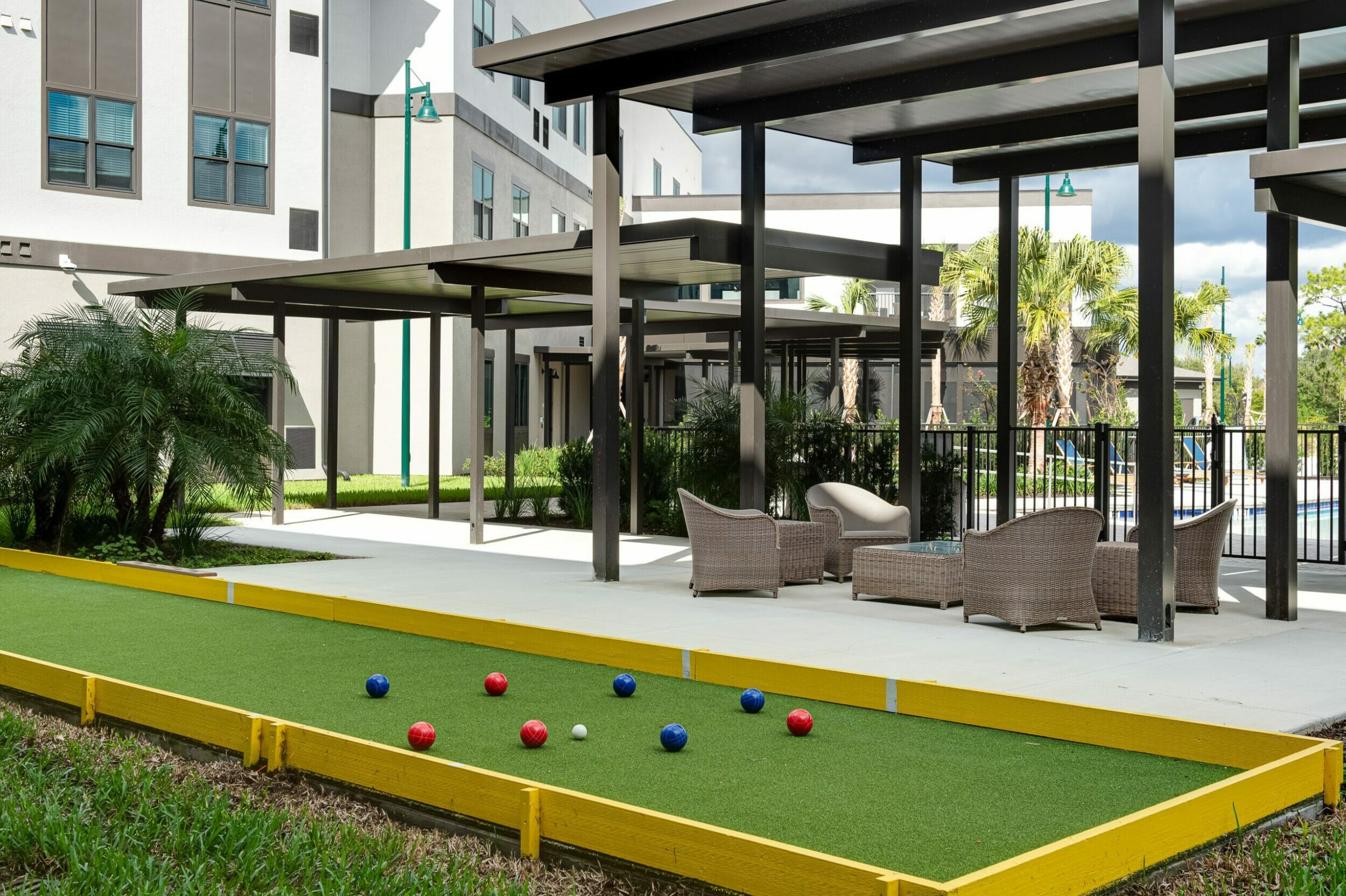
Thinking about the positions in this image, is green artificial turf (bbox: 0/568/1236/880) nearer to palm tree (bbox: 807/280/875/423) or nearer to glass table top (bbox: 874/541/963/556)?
glass table top (bbox: 874/541/963/556)

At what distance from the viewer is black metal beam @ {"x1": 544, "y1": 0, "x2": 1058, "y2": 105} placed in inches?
358

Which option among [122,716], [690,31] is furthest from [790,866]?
[690,31]

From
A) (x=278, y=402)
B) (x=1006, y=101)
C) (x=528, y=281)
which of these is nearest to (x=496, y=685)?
(x=1006, y=101)

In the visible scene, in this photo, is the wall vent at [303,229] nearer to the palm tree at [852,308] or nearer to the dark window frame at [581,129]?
the dark window frame at [581,129]

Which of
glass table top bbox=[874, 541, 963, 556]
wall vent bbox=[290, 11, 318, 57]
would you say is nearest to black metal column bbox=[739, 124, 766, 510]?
glass table top bbox=[874, 541, 963, 556]

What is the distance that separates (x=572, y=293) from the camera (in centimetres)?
1577

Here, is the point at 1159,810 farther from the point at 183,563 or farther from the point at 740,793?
the point at 183,563

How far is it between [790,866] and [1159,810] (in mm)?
1292

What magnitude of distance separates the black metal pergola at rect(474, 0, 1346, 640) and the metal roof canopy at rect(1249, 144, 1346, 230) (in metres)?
0.33

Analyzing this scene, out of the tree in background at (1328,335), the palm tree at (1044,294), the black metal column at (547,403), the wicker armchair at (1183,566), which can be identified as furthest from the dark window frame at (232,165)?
the tree in background at (1328,335)

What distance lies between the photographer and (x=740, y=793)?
4.71 m

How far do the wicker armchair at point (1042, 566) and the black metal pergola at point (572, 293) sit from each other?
141 inches

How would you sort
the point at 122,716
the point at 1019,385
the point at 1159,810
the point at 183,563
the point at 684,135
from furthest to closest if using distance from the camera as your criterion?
the point at 684,135
the point at 1019,385
the point at 183,563
the point at 122,716
the point at 1159,810

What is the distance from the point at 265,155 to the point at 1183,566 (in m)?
21.1
